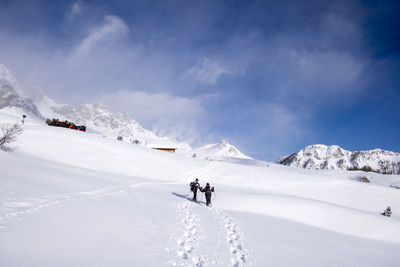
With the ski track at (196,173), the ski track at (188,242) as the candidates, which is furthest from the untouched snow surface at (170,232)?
the ski track at (196,173)

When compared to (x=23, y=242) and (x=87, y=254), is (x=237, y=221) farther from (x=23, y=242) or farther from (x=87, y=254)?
(x=23, y=242)

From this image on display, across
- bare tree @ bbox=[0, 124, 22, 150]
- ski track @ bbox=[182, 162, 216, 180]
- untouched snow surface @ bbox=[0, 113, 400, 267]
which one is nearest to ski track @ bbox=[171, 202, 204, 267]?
untouched snow surface @ bbox=[0, 113, 400, 267]

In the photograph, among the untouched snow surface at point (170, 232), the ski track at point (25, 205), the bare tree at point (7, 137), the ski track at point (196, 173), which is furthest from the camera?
the ski track at point (196, 173)

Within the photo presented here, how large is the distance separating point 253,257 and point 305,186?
2910cm

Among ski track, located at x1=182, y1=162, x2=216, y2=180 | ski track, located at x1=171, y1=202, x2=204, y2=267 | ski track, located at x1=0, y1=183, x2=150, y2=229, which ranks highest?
ski track, located at x1=182, y1=162, x2=216, y2=180

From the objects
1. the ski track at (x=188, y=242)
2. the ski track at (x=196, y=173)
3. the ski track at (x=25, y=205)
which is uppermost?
the ski track at (x=196, y=173)

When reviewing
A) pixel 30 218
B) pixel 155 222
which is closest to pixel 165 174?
pixel 155 222

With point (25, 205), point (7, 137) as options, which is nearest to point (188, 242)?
point (25, 205)

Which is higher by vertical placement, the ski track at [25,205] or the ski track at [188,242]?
the ski track at [25,205]

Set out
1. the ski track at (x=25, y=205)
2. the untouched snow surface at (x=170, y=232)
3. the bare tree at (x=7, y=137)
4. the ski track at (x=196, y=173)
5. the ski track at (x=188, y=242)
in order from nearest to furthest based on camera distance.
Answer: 1. the untouched snow surface at (x=170, y=232)
2. the ski track at (x=188, y=242)
3. the ski track at (x=25, y=205)
4. the bare tree at (x=7, y=137)
5. the ski track at (x=196, y=173)

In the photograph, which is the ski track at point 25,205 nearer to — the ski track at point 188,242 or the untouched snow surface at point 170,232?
the untouched snow surface at point 170,232

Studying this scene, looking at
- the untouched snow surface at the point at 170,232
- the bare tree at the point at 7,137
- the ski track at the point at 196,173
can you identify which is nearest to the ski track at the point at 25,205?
the untouched snow surface at the point at 170,232

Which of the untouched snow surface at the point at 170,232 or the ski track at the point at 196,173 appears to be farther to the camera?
the ski track at the point at 196,173

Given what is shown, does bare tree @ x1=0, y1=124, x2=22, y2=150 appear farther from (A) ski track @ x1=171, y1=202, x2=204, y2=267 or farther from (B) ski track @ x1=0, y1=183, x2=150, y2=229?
(A) ski track @ x1=171, y1=202, x2=204, y2=267
